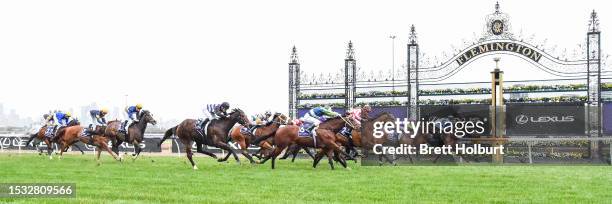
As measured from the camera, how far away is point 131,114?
22078mm

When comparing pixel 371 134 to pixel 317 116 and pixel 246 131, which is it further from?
pixel 246 131

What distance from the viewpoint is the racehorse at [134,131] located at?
2167 cm

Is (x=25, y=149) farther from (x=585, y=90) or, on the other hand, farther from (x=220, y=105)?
(x=585, y=90)

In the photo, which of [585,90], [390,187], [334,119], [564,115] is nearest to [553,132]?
[564,115]

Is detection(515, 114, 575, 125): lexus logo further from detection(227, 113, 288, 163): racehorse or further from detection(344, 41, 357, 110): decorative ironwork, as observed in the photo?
detection(344, 41, 357, 110): decorative ironwork

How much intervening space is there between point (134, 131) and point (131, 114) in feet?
1.83

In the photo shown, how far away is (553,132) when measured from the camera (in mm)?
22172

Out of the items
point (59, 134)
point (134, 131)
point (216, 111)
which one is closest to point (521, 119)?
point (216, 111)

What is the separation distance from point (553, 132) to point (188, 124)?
36.2 feet

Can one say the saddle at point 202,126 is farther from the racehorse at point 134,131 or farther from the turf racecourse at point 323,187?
the turf racecourse at point 323,187

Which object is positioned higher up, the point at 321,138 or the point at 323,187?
the point at 321,138

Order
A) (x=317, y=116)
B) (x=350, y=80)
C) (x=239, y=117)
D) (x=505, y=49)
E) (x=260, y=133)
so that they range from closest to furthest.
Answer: (x=317, y=116)
(x=239, y=117)
(x=260, y=133)
(x=505, y=49)
(x=350, y=80)

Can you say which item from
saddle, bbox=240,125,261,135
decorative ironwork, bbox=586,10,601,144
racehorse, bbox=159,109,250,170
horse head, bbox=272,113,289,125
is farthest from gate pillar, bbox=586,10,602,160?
racehorse, bbox=159,109,250,170

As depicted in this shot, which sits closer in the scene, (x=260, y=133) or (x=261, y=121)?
(x=260, y=133)
